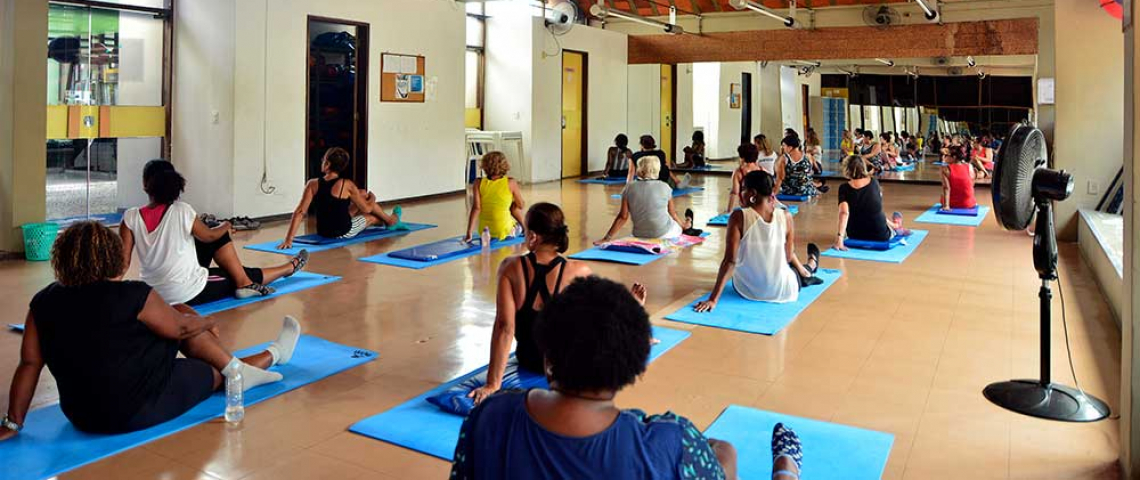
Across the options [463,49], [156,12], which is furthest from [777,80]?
[156,12]

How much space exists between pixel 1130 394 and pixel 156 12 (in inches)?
365

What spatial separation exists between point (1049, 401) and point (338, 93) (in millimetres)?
8881

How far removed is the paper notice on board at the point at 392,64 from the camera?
11.4 metres

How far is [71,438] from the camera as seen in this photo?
3.41 metres

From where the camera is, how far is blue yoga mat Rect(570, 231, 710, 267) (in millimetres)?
7531

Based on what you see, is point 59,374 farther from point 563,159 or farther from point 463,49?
point 563,159

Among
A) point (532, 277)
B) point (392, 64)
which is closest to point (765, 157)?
point (392, 64)

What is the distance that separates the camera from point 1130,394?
3.04 metres

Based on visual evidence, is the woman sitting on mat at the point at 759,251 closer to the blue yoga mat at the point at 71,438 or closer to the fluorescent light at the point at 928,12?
the blue yoga mat at the point at 71,438

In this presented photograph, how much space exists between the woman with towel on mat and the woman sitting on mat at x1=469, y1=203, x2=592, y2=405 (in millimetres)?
4514

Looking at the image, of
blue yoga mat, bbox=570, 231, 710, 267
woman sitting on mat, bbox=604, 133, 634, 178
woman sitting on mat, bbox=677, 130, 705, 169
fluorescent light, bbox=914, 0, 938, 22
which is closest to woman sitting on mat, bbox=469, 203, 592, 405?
blue yoga mat, bbox=570, 231, 710, 267

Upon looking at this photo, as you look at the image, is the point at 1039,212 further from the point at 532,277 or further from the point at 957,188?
the point at 957,188

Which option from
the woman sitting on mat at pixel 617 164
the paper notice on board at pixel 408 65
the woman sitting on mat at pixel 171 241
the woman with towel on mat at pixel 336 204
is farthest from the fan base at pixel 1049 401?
the woman sitting on mat at pixel 617 164

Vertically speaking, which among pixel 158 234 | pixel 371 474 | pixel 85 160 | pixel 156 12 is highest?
pixel 156 12
